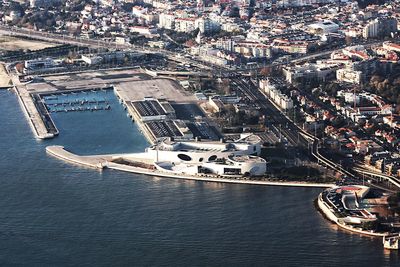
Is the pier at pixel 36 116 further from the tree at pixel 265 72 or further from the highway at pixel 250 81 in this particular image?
the tree at pixel 265 72

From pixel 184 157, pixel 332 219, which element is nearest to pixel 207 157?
pixel 184 157

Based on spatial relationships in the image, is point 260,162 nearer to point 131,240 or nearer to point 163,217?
point 163,217

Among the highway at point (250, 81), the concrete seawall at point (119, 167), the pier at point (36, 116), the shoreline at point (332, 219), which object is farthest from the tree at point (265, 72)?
the shoreline at point (332, 219)

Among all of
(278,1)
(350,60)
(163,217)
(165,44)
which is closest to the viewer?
(163,217)

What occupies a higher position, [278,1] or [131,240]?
[278,1]

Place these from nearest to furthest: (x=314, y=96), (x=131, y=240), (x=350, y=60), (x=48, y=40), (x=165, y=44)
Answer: (x=131, y=240), (x=314, y=96), (x=350, y=60), (x=165, y=44), (x=48, y=40)

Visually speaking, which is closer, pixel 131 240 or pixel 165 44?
pixel 131 240

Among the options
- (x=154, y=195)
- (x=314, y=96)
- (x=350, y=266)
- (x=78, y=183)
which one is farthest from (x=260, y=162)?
(x=314, y=96)
